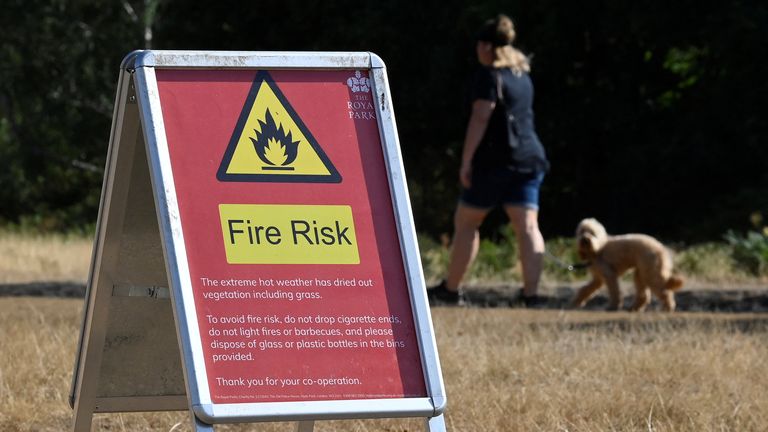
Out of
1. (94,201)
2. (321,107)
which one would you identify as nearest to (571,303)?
(321,107)

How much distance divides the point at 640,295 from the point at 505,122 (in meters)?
1.91

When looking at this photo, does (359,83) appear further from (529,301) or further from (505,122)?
(529,301)

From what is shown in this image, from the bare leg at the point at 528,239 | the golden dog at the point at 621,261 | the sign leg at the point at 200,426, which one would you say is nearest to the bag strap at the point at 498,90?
the bare leg at the point at 528,239

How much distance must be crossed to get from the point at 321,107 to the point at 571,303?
22.2 feet

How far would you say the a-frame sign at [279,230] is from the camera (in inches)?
151

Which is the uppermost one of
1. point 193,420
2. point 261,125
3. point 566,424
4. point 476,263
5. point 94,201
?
point 261,125

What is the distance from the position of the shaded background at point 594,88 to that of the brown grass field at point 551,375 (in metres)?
11.4

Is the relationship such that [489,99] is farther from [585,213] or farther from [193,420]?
[585,213]

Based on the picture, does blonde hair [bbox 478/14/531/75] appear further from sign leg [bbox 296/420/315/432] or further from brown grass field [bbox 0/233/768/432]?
sign leg [bbox 296/420/315/432]

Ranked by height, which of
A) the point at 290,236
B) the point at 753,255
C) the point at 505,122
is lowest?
the point at 753,255

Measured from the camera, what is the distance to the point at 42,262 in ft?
47.3

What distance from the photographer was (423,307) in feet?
13.3

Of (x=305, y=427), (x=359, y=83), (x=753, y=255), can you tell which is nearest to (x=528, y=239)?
(x=753, y=255)

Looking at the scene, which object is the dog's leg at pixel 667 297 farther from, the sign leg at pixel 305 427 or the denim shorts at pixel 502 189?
the sign leg at pixel 305 427
